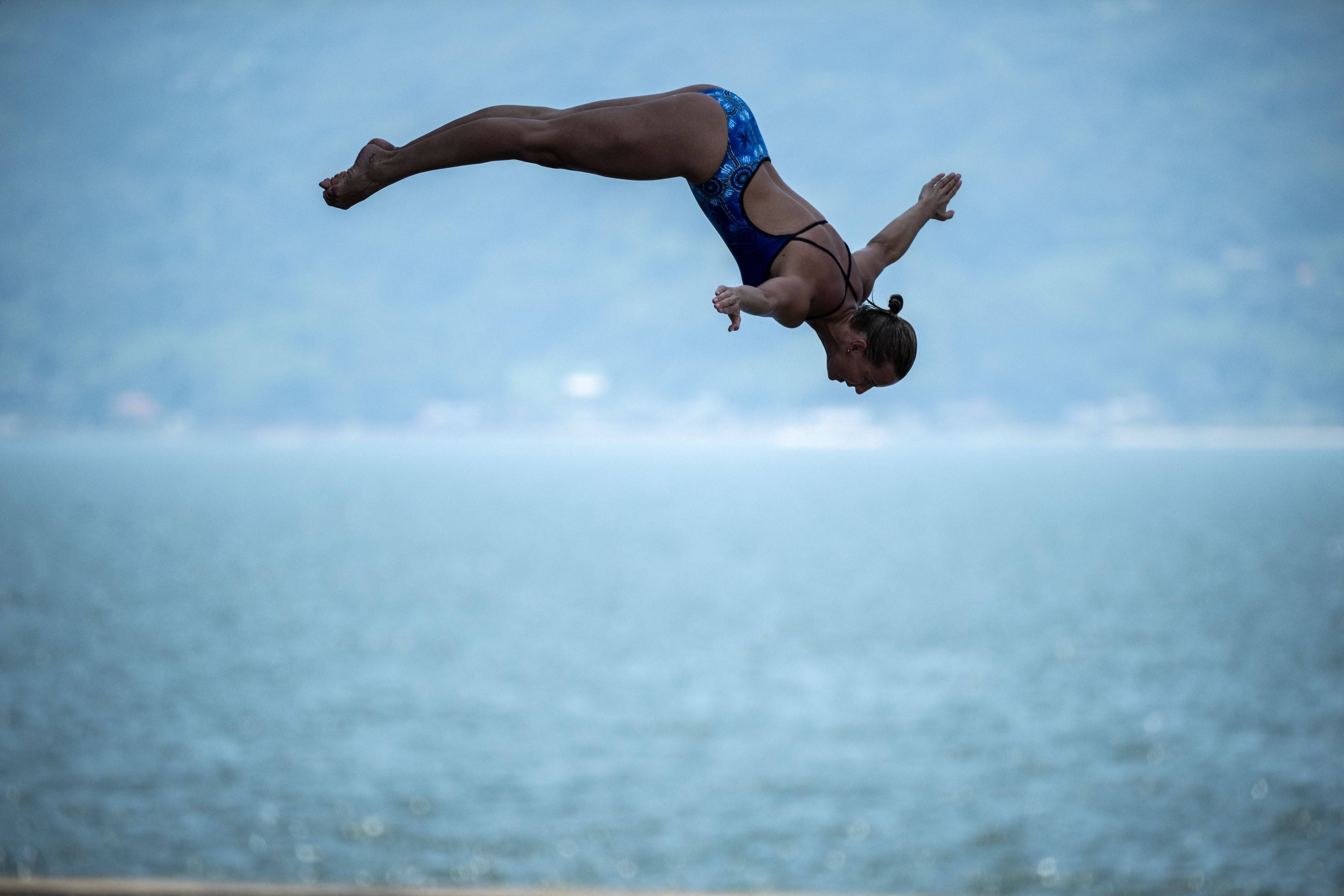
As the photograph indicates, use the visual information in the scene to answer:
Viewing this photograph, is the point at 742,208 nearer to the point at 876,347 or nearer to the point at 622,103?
the point at 622,103

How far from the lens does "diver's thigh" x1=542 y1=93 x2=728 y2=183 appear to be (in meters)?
6.10

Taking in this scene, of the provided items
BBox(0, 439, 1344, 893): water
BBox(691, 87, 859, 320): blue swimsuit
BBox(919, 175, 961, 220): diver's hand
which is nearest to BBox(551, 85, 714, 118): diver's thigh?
BBox(691, 87, 859, 320): blue swimsuit

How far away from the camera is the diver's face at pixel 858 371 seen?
6.19m

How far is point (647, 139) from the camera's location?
6156 millimetres

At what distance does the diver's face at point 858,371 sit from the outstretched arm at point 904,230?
0.47 m

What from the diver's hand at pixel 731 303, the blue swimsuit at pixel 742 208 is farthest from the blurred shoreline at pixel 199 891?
the diver's hand at pixel 731 303

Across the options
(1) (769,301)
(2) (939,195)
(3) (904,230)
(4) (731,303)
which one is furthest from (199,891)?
(4) (731,303)

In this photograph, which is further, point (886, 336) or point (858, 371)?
point (858, 371)

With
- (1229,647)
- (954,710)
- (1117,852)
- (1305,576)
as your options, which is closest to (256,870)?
(1117,852)

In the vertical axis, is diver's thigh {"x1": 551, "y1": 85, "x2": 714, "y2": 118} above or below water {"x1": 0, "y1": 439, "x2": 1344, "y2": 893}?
above

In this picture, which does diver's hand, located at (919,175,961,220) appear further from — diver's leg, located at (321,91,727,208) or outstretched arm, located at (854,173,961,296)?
diver's leg, located at (321,91,727,208)

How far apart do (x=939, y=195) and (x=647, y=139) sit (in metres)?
1.92

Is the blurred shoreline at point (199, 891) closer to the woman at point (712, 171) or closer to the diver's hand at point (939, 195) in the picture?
the woman at point (712, 171)

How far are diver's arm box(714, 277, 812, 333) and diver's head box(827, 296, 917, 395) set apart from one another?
0.92ft
